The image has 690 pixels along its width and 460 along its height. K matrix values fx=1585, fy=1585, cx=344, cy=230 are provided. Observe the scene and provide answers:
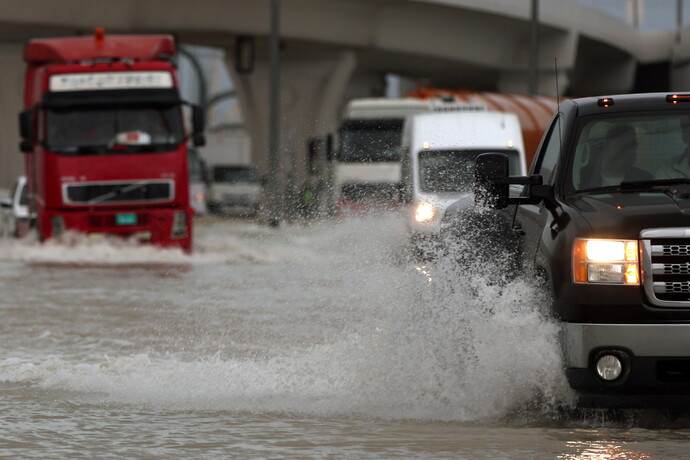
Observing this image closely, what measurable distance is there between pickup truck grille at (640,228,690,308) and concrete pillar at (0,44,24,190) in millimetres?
41455

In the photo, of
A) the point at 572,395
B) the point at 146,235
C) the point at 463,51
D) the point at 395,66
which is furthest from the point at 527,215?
the point at 395,66

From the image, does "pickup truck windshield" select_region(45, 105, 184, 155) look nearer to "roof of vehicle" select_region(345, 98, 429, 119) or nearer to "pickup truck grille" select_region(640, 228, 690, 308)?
"roof of vehicle" select_region(345, 98, 429, 119)

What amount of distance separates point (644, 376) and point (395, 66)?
5523cm

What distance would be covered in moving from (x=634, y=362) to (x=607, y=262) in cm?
49

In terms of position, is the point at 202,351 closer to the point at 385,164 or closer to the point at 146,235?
the point at 146,235

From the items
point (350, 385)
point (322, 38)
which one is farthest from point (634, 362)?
point (322, 38)

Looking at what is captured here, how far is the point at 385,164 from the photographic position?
32.1 metres

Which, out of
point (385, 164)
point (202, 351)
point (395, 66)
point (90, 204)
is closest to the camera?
point (202, 351)

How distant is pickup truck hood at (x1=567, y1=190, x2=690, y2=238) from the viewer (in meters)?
7.56

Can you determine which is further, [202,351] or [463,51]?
[463,51]

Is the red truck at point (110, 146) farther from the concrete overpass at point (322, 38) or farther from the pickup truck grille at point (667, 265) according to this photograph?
the pickup truck grille at point (667, 265)

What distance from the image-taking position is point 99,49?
80.3 ft

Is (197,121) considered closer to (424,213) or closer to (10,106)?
(424,213)

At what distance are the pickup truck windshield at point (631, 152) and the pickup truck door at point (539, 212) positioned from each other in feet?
0.56
